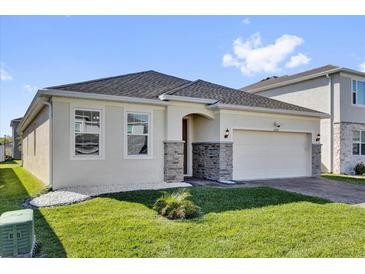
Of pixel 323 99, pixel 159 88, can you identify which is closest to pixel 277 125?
pixel 159 88

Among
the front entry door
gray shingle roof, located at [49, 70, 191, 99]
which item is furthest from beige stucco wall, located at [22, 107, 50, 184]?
the front entry door

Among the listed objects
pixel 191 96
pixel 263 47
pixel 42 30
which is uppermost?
pixel 263 47

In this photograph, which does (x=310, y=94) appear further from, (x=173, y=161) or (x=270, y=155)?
(x=173, y=161)

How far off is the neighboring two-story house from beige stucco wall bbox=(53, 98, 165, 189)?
1190cm

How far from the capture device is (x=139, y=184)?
10500 mm

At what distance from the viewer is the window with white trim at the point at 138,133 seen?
10.6 meters

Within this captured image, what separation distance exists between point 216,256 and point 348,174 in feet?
53.4

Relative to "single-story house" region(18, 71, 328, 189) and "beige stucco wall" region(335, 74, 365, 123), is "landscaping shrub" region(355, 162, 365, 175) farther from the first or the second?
"single-story house" region(18, 71, 328, 189)

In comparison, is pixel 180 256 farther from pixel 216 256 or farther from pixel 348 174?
pixel 348 174

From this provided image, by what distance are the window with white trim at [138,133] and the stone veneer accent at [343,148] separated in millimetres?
12582

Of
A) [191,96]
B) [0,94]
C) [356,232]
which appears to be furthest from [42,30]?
[356,232]

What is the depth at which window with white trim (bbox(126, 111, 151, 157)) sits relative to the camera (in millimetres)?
10625

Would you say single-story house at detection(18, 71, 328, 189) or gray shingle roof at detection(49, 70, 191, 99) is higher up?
gray shingle roof at detection(49, 70, 191, 99)

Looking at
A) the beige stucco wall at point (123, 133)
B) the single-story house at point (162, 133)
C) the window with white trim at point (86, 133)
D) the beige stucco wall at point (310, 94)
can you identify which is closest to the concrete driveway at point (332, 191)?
the single-story house at point (162, 133)
